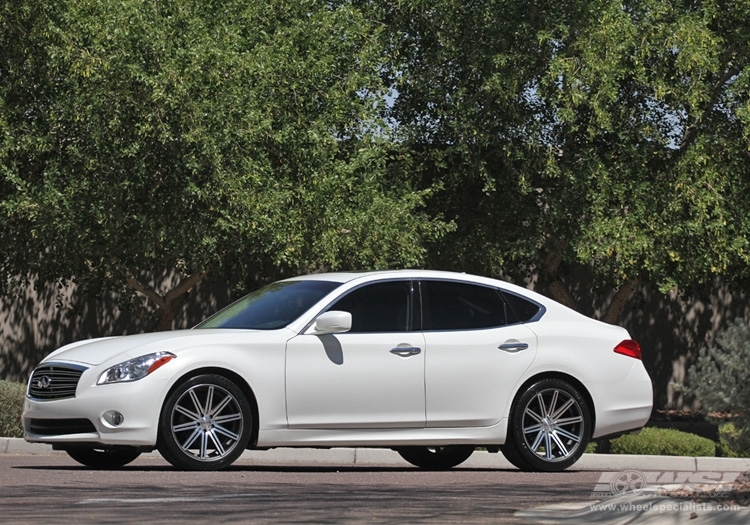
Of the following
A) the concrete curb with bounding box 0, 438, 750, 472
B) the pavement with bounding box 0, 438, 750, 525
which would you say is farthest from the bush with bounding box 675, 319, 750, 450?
the concrete curb with bounding box 0, 438, 750, 472

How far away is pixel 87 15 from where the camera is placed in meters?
21.3

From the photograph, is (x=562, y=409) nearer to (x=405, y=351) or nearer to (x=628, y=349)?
(x=628, y=349)

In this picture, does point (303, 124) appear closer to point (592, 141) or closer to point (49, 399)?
point (592, 141)

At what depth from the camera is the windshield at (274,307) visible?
1188 centimetres

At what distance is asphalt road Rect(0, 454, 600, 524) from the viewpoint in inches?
314

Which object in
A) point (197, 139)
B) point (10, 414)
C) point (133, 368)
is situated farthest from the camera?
point (197, 139)

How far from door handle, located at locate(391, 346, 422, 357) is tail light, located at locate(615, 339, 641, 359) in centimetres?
199

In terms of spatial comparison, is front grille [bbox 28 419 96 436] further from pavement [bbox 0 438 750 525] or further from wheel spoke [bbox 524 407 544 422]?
wheel spoke [bbox 524 407 544 422]

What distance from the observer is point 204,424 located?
11.2 m

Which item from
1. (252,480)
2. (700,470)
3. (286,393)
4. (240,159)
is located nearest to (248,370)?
(286,393)

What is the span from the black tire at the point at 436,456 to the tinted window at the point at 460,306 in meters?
1.53

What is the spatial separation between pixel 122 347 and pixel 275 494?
260 centimetres

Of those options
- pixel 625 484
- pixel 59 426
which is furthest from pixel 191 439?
pixel 625 484

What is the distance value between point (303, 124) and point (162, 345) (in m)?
11.2
